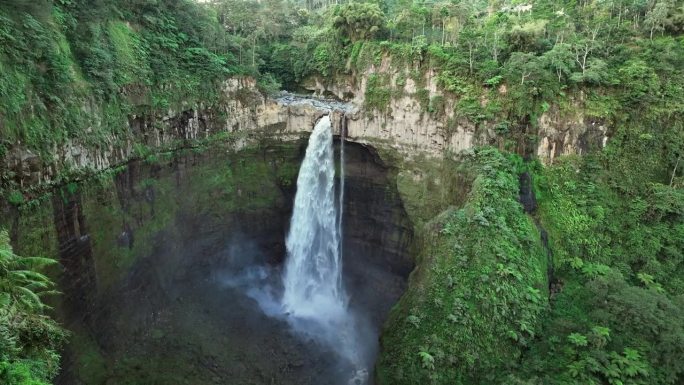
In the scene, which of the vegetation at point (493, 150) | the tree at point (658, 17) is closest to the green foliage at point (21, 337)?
the vegetation at point (493, 150)

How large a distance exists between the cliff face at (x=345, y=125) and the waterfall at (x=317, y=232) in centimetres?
164

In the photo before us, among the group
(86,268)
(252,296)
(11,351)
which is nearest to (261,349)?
(252,296)

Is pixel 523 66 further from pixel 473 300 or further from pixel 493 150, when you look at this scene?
pixel 473 300

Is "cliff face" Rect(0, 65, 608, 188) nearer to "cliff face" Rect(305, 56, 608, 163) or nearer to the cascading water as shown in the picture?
"cliff face" Rect(305, 56, 608, 163)

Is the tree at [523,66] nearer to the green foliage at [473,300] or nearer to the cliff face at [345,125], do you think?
the cliff face at [345,125]

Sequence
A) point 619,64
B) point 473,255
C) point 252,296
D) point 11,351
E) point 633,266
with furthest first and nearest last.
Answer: point 252,296
point 619,64
point 633,266
point 473,255
point 11,351

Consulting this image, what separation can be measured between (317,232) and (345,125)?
5.92 meters

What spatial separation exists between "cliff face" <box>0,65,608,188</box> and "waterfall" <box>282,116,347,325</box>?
1638 mm

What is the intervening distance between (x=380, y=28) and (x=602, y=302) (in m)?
18.7

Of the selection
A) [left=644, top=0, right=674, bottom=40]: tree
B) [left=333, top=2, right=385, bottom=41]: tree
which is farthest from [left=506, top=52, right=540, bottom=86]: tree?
[left=333, top=2, right=385, bottom=41]: tree

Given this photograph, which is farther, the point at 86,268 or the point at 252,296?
the point at 252,296

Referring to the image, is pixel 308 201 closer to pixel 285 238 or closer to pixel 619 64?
pixel 285 238

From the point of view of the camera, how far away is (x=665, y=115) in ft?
61.5

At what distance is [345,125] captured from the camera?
24500mm
